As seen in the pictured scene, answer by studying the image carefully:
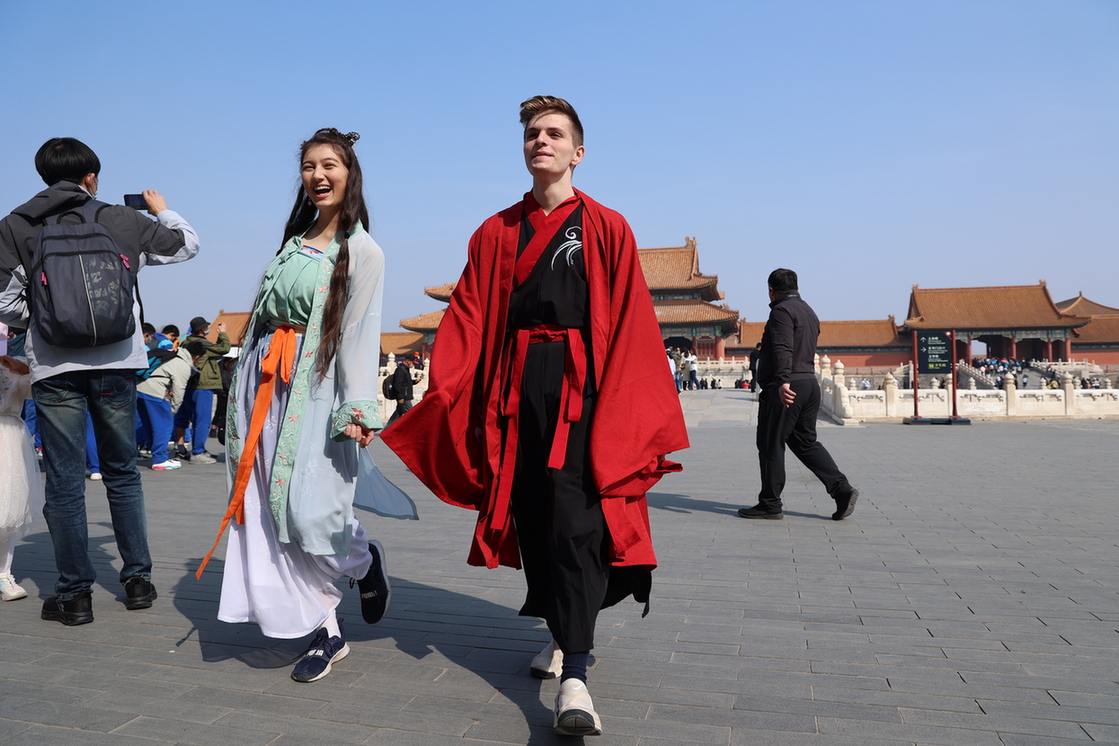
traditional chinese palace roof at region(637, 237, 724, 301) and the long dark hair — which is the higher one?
traditional chinese palace roof at region(637, 237, 724, 301)

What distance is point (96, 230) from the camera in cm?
297

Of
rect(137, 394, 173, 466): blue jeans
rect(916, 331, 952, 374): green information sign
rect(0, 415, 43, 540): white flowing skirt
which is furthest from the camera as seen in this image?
rect(916, 331, 952, 374): green information sign

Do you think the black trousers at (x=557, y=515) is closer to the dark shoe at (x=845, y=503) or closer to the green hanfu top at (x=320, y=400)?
the green hanfu top at (x=320, y=400)

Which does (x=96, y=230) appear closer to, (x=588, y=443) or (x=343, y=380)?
(x=343, y=380)

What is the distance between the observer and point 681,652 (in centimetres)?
263

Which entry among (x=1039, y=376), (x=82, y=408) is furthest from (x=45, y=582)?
(x=1039, y=376)

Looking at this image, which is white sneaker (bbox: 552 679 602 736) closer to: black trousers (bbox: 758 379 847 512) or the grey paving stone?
the grey paving stone

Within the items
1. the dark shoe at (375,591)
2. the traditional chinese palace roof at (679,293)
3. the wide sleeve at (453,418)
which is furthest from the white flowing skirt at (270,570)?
the traditional chinese palace roof at (679,293)

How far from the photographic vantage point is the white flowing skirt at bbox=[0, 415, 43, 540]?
3246mm

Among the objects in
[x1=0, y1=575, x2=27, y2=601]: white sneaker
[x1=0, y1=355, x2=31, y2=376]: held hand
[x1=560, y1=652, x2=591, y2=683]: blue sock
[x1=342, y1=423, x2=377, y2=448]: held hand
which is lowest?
[x1=0, y1=575, x2=27, y2=601]: white sneaker

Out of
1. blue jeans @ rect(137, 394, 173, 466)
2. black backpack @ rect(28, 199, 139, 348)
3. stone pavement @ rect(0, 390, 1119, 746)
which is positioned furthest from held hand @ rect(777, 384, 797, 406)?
blue jeans @ rect(137, 394, 173, 466)

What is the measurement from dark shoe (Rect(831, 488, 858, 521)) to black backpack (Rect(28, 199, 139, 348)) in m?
4.13

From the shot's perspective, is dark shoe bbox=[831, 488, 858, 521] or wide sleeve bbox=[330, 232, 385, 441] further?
→ dark shoe bbox=[831, 488, 858, 521]

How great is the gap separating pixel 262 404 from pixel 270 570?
1.71 ft
